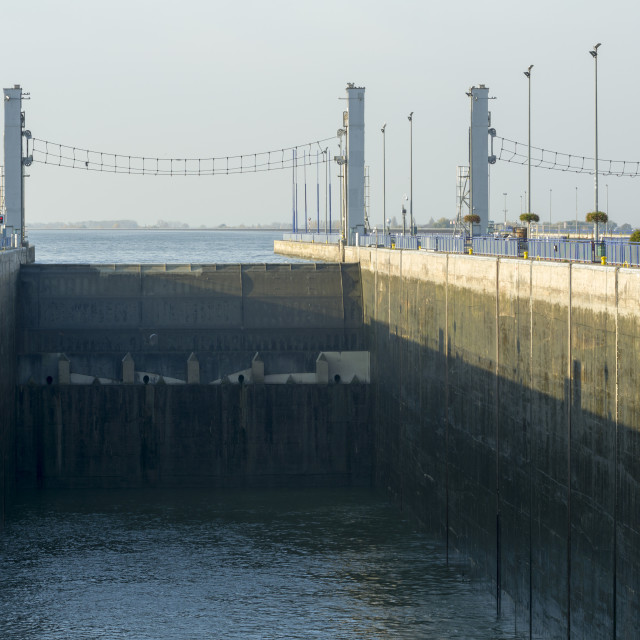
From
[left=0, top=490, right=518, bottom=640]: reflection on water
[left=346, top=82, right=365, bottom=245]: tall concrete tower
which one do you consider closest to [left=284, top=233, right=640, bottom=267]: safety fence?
[left=346, top=82, right=365, bottom=245]: tall concrete tower

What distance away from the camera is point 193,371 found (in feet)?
173

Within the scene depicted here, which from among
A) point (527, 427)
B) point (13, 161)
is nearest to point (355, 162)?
point (13, 161)

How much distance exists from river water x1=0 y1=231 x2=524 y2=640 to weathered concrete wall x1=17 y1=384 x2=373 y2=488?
1271 millimetres

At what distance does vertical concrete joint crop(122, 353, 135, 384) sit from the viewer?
5231 cm

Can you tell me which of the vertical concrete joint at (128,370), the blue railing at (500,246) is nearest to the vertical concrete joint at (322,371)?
the vertical concrete joint at (128,370)

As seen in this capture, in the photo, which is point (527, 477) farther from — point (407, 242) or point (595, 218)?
point (407, 242)

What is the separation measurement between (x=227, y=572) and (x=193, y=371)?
15.3 meters

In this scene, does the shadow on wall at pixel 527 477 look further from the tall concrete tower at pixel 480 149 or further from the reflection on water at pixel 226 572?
the tall concrete tower at pixel 480 149

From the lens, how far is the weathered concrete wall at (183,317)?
53344 millimetres

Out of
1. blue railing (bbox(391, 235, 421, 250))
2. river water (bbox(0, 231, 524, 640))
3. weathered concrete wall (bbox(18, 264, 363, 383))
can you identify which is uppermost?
blue railing (bbox(391, 235, 421, 250))

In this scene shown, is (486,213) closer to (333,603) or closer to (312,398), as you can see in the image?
(312,398)

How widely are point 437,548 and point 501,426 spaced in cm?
829

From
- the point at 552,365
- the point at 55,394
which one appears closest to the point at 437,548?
the point at 552,365

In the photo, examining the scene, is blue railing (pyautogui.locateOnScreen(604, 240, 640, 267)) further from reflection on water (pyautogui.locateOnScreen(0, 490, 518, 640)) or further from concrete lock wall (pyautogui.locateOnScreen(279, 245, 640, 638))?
reflection on water (pyautogui.locateOnScreen(0, 490, 518, 640))
